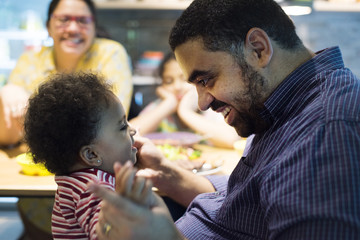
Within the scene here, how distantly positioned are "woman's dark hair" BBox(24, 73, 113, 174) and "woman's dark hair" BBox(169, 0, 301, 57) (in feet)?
0.99

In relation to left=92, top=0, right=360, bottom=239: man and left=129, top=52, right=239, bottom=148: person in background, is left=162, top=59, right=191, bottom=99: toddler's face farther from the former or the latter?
left=92, top=0, right=360, bottom=239: man

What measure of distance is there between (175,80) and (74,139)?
5.80ft

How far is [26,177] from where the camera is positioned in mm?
1549

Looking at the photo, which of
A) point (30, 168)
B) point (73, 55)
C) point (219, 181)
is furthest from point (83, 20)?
point (219, 181)

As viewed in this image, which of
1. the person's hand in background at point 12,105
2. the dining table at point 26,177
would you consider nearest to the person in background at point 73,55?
the person's hand in background at point 12,105

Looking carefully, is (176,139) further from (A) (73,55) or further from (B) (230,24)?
(B) (230,24)

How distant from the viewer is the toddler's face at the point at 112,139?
1098 mm

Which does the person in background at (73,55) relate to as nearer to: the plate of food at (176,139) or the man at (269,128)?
the plate of food at (176,139)

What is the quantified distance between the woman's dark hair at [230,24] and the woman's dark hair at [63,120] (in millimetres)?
302

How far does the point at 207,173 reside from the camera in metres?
1.58

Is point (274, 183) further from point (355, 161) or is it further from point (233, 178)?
point (233, 178)

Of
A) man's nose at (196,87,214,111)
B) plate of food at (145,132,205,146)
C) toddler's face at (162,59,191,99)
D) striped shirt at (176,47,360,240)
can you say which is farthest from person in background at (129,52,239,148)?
striped shirt at (176,47,360,240)

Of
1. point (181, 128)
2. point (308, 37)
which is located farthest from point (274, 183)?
point (308, 37)

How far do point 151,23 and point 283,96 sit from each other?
Answer: 3.12m
